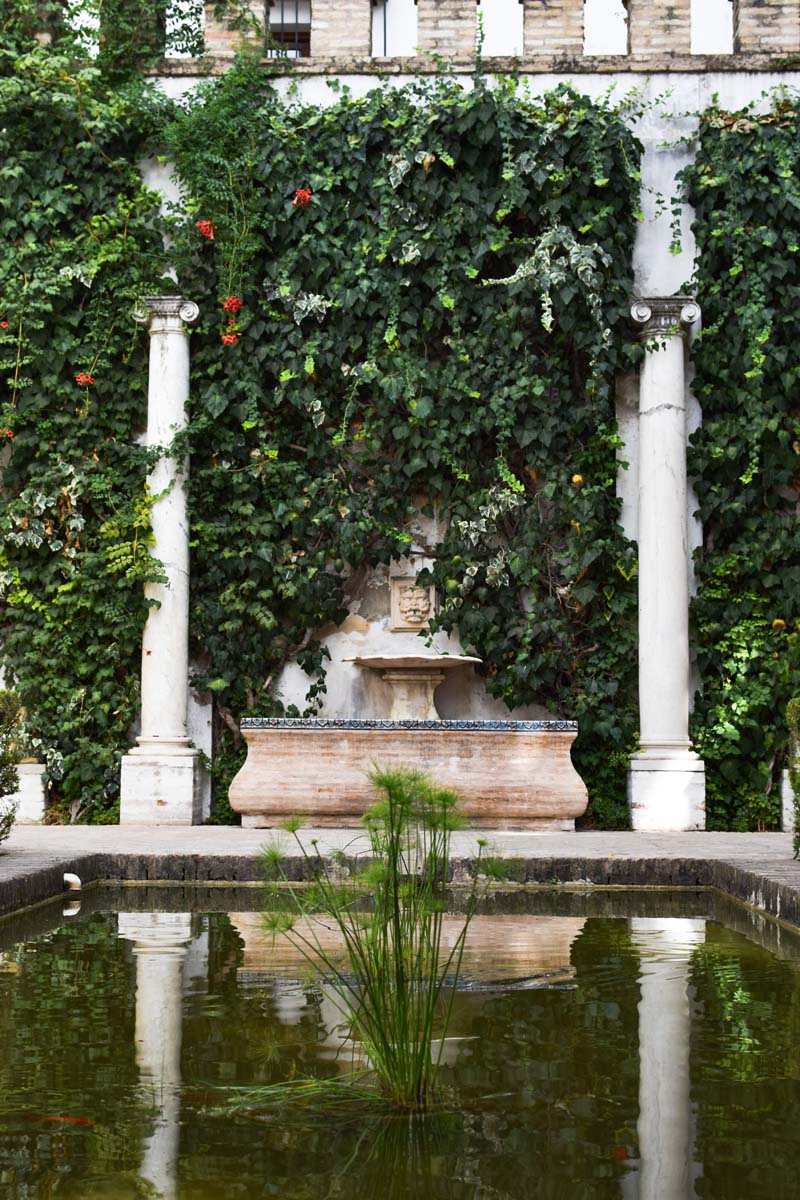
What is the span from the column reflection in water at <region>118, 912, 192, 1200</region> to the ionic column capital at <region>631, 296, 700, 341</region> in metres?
6.09

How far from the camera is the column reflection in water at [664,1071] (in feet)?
7.23

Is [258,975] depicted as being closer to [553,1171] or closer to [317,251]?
[553,1171]

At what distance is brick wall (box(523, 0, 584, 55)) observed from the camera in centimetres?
1063

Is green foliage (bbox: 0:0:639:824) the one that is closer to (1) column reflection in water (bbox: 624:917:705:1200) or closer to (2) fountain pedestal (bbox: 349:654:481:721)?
(2) fountain pedestal (bbox: 349:654:481:721)

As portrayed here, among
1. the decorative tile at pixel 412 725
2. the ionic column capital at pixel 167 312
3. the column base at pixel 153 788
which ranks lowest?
the column base at pixel 153 788

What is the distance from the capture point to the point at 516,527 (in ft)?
34.6

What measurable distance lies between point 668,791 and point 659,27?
558 cm

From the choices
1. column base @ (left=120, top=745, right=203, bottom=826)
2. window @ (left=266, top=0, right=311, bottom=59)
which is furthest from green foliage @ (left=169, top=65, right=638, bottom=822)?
window @ (left=266, top=0, right=311, bottom=59)

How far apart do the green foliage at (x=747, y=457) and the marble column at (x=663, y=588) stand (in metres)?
0.24

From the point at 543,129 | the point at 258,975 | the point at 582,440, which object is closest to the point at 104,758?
the point at 582,440

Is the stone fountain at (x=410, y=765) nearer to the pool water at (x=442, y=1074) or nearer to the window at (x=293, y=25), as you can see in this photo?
the pool water at (x=442, y=1074)

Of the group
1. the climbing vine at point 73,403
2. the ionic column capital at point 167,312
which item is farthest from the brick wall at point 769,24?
the ionic column capital at point 167,312

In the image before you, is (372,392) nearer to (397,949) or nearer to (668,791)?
(668,791)

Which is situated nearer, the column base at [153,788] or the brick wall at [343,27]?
the column base at [153,788]
